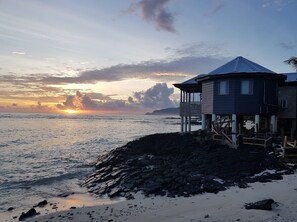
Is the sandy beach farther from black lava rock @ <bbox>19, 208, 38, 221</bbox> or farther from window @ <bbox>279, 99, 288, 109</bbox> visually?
window @ <bbox>279, 99, 288, 109</bbox>

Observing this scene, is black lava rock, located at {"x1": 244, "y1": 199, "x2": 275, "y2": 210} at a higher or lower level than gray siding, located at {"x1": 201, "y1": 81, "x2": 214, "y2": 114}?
lower

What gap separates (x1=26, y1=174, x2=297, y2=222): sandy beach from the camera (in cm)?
1044

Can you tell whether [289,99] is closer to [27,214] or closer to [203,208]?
[203,208]

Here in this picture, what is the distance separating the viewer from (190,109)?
31.4 meters

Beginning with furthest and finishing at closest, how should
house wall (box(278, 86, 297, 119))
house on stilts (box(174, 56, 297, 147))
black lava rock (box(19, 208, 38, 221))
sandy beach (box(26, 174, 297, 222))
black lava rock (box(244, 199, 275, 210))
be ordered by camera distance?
1. house wall (box(278, 86, 297, 119))
2. house on stilts (box(174, 56, 297, 147))
3. black lava rock (box(19, 208, 38, 221))
4. black lava rock (box(244, 199, 275, 210))
5. sandy beach (box(26, 174, 297, 222))

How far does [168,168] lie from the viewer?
1850 centimetres

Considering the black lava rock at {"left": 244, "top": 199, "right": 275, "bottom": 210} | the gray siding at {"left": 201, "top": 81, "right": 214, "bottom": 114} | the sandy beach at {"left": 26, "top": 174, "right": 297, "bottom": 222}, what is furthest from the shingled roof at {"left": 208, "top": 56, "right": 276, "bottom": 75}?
the black lava rock at {"left": 244, "top": 199, "right": 275, "bottom": 210}

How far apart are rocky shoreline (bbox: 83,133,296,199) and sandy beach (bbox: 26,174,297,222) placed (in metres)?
0.79

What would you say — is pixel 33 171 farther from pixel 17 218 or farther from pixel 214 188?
pixel 214 188

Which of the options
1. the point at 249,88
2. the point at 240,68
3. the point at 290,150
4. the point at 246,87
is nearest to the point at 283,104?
the point at 249,88

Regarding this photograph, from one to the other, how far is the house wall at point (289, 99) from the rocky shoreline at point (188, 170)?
9.15m

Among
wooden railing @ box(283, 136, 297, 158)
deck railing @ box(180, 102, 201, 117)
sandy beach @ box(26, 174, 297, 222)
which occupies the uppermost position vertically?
deck railing @ box(180, 102, 201, 117)

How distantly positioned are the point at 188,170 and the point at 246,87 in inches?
383

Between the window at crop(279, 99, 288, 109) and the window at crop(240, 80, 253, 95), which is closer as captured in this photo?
the window at crop(240, 80, 253, 95)
